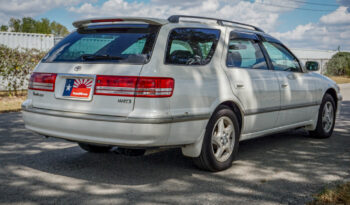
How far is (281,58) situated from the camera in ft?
20.5

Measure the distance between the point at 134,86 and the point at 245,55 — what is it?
1.92m

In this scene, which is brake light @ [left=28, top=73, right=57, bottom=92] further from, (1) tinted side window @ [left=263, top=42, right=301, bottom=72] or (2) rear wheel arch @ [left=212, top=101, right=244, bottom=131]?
(1) tinted side window @ [left=263, top=42, right=301, bottom=72]

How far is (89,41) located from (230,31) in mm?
1709

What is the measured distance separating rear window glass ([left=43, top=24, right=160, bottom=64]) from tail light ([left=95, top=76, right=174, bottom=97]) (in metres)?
0.22

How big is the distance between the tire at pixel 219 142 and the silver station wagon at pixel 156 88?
0.01m

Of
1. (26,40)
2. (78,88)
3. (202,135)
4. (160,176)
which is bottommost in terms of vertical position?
(160,176)

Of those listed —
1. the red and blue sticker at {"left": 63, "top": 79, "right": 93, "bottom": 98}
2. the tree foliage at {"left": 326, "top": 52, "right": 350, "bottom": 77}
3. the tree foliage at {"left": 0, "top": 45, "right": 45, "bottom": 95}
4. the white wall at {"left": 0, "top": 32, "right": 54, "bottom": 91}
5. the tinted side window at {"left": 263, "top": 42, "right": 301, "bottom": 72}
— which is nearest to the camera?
the red and blue sticker at {"left": 63, "top": 79, "right": 93, "bottom": 98}

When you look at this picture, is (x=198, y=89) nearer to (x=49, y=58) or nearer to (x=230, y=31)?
(x=230, y=31)

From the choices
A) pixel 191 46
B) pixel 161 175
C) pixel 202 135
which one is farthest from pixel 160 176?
pixel 191 46

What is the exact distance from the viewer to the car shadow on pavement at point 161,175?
3.96m

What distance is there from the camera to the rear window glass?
14.1 feet

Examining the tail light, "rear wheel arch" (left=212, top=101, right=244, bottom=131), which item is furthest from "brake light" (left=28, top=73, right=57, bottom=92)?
"rear wheel arch" (left=212, top=101, right=244, bottom=131)

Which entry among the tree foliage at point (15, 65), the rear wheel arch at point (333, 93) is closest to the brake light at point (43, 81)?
the rear wheel arch at point (333, 93)

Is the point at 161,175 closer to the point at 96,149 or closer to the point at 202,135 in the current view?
the point at 202,135
